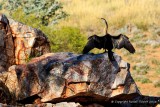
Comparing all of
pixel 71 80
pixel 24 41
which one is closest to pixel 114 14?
pixel 24 41

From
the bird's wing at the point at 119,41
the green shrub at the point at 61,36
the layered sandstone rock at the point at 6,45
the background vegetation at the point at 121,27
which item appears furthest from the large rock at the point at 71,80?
the green shrub at the point at 61,36

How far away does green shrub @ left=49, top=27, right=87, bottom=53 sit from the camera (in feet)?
53.6

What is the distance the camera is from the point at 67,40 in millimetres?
16688

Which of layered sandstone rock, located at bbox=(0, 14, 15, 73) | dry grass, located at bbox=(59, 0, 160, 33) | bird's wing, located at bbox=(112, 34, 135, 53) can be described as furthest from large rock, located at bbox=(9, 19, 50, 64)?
dry grass, located at bbox=(59, 0, 160, 33)

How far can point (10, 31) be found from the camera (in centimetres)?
1088

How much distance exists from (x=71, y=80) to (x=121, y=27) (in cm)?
1919

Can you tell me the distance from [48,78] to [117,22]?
1979 centimetres

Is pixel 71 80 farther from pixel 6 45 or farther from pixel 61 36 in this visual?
pixel 61 36

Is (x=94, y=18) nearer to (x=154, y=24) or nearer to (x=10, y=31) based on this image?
(x=154, y=24)

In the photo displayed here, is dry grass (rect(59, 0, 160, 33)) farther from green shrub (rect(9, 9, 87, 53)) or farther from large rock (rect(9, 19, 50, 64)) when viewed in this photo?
large rock (rect(9, 19, 50, 64))

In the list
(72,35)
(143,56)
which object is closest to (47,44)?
(72,35)

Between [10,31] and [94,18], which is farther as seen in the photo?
[94,18]

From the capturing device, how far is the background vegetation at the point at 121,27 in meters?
16.7

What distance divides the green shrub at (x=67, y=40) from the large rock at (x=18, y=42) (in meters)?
4.77
